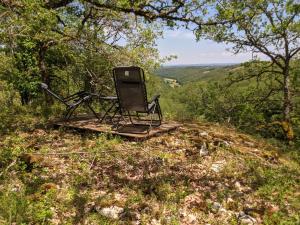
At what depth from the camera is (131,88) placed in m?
7.85

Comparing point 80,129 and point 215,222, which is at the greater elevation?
point 80,129

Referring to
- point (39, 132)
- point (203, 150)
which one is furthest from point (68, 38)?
point (203, 150)

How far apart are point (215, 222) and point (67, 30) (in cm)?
987

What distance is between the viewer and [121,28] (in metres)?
13.6

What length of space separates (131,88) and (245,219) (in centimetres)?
424

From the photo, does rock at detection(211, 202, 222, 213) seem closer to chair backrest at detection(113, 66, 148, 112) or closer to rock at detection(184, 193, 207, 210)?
rock at detection(184, 193, 207, 210)

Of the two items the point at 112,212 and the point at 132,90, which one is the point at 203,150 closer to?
the point at 132,90

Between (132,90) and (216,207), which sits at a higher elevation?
(132,90)

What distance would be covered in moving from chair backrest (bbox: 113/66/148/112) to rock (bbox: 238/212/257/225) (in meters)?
3.74

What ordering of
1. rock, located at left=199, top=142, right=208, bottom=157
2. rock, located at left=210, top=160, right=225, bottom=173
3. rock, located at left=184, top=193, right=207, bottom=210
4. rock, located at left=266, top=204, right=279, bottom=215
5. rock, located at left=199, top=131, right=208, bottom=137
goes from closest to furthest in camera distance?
rock, located at left=266, top=204, right=279, bottom=215
rock, located at left=184, top=193, right=207, bottom=210
rock, located at left=210, top=160, right=225, bottom=173
rock, located at left=199, top=142, right=208, bottom=157
rock, located at left=199, top=131, right=208, bottom=137

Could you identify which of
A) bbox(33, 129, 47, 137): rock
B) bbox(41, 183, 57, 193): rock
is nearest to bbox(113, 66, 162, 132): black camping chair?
bbox(33, 129, 47, 137): rock

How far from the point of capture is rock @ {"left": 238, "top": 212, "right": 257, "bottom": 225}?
457 centimetres

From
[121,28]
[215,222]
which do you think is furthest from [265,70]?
[215,222]

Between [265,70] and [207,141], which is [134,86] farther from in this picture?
[265,70]
